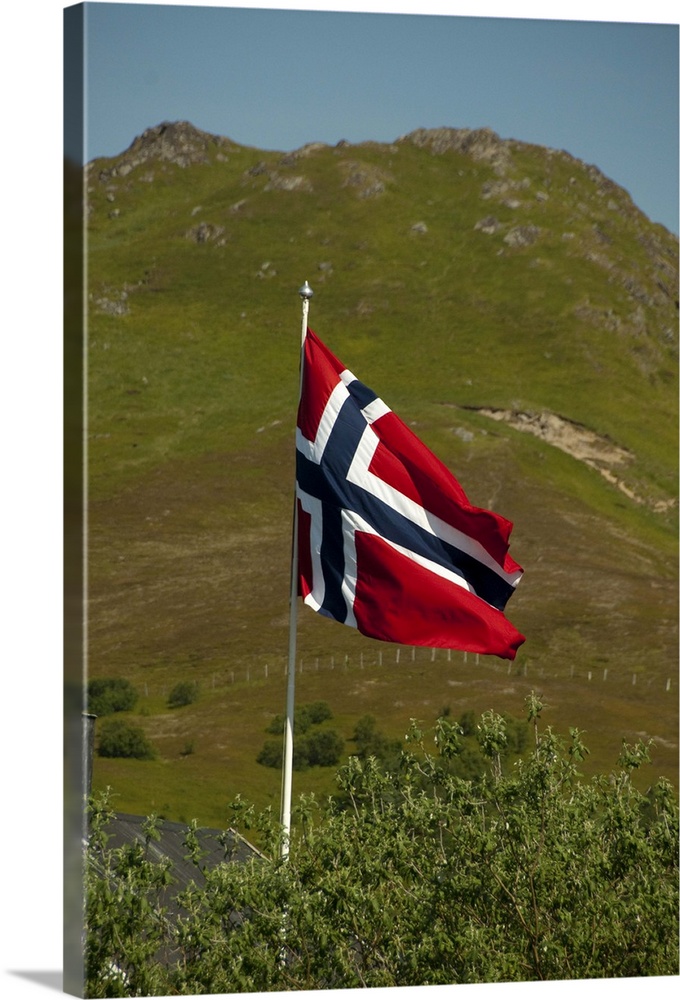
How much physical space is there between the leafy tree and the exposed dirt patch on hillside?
73.5m

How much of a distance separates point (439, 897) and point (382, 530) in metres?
2.83

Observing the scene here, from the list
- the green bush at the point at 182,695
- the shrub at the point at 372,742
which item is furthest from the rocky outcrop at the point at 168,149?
the shrub at the point at 372,742

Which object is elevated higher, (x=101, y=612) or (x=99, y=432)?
(x=99, y=432)

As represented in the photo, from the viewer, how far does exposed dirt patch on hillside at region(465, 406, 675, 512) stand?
3430 inches

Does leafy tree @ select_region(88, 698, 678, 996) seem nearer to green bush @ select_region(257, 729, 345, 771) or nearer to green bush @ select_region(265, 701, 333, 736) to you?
green bush @ select_region(257, 729, 345, 771)

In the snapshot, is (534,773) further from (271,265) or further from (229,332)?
(271,265)

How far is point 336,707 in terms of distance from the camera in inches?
2388

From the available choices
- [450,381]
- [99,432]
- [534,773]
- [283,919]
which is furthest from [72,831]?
[450,381]

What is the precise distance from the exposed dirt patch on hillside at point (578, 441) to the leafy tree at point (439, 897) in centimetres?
7349

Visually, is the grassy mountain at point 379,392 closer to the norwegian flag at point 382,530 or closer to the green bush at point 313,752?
the green bush at point 313,752

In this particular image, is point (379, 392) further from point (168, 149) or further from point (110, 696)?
point (110, 696)

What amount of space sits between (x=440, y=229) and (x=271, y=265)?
14.1m

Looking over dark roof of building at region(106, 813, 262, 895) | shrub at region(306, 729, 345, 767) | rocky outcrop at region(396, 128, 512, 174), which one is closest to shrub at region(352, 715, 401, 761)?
shrub at region(306, 729, 345, 767)

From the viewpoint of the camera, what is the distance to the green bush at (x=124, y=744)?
186 feet
